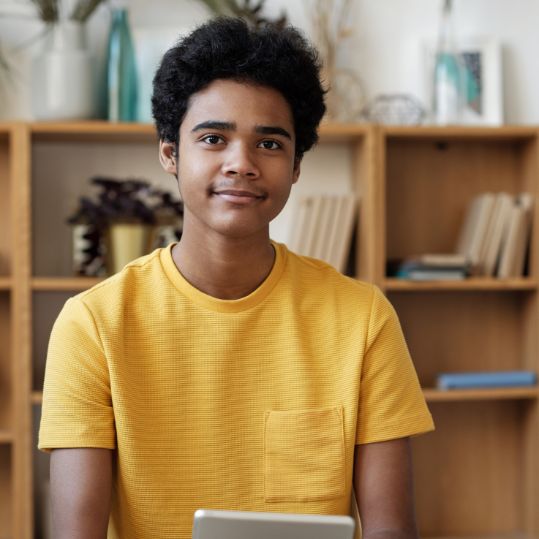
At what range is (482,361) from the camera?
2.99 m

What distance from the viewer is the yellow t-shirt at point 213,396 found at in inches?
52.9

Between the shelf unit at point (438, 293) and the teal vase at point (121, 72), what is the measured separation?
0.08 metres

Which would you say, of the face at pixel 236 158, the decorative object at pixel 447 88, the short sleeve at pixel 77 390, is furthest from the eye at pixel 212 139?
the decorative object at pixel 447 88

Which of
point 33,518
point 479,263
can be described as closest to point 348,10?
point 479,263

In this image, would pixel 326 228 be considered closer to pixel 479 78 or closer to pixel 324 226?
pixel 324 226

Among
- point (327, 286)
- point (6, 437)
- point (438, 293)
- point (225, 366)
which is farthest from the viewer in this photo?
point (438, 293)

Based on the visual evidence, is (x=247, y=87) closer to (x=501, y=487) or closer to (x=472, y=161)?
(x=472, y=161)

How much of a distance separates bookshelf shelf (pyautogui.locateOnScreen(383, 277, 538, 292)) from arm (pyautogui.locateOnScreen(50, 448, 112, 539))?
4.92ft

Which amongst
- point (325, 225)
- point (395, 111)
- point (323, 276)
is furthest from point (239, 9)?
point (323, 276)

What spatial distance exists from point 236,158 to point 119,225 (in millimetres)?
1289

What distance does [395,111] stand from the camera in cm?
287

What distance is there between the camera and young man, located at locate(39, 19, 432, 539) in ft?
4.40

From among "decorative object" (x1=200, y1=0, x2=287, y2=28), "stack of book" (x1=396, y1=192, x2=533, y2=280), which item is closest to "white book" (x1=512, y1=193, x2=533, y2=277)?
"stack of book" (x1=396, y1=192, x2=533, y2=280)

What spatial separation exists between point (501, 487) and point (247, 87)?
2085 mm
